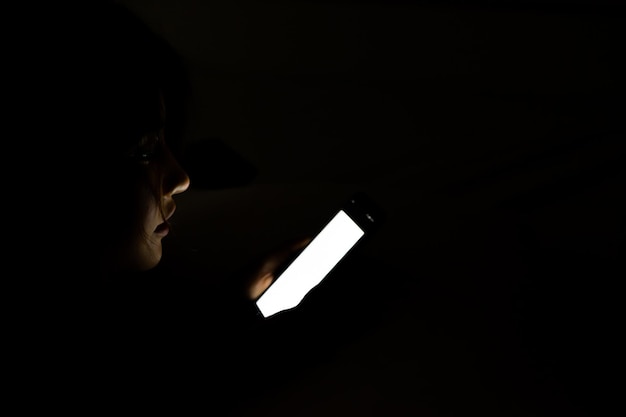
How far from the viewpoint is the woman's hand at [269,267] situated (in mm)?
672

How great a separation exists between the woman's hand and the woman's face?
15cm

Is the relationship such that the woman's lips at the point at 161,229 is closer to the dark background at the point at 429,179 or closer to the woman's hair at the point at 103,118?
the woman's hair at the point at 103,118

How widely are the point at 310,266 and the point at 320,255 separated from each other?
23mm

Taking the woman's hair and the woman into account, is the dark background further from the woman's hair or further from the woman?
the woman's hair

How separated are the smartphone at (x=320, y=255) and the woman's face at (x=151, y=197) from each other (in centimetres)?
18

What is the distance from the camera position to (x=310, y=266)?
0.67m

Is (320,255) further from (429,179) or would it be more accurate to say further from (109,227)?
(429,179)

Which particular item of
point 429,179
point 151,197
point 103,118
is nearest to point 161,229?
point 151,197

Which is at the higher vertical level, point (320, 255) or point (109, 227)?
point (109, 227)

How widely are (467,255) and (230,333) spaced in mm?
401

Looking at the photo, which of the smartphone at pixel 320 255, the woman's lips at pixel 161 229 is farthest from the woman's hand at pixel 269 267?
the woman's lips at pixel 161 229

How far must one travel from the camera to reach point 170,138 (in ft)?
2.22

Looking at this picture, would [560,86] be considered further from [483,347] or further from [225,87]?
[225,87]

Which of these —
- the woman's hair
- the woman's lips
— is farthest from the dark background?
the woman's hair
